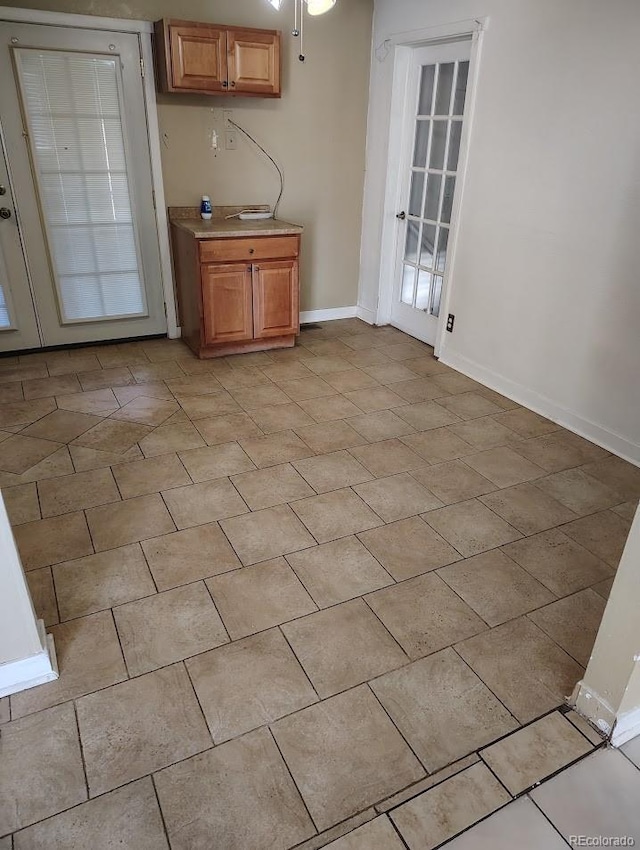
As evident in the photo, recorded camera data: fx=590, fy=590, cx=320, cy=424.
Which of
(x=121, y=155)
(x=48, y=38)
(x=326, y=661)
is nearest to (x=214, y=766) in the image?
(x=326, y=661)

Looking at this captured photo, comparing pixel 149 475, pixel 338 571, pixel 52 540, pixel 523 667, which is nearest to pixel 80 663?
pixel 52 540

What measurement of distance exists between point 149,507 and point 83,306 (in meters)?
2.22

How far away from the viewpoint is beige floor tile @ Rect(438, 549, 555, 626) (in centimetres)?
204

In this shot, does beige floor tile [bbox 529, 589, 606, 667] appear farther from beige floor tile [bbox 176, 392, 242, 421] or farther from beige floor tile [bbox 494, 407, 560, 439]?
beige floor tile [bbox 176, 392, 242, 421]

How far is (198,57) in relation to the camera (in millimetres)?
3600

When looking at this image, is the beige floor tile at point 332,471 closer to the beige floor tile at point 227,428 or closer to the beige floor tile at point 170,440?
the beige floor tile at point 227,428

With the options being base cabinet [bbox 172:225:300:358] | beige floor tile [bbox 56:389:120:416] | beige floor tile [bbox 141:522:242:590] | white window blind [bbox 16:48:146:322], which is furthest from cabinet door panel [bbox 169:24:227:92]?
beige floor tile [bbox 141:522:242:590]

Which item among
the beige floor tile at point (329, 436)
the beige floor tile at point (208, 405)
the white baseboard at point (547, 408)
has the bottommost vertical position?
the beige floor tile at point (329, 436)

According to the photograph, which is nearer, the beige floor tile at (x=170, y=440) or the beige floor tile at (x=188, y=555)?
the beige floor tile at (x=188, y=555)

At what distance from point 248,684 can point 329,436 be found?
159 cm

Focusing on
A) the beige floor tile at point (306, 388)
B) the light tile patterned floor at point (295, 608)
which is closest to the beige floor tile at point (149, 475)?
the light tile patterned floor at point (295, 608)

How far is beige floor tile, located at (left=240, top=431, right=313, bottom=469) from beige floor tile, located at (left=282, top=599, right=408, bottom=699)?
3.33 feet

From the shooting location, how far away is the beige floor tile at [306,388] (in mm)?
3613

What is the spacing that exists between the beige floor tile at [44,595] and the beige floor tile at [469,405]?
7.49 ft
